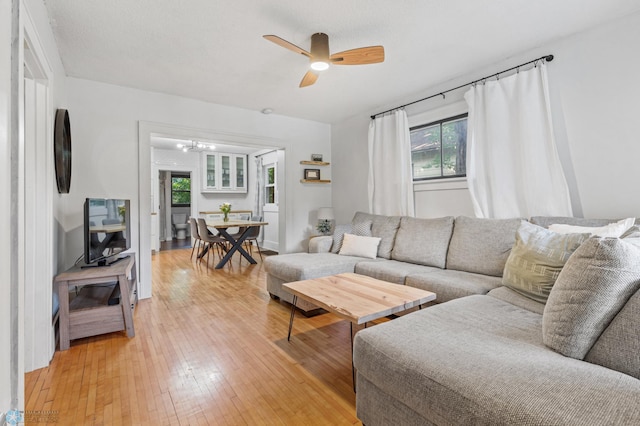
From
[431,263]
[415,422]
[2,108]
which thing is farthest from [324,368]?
[2,108]

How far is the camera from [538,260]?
183 cm

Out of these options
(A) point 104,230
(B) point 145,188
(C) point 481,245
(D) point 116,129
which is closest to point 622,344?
(C) point 481,245

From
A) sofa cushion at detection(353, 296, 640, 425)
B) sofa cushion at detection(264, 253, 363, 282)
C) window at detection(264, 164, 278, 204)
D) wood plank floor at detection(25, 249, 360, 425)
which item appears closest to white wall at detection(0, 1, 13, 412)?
wood plank floor at detection(25, 249, 360, 425)

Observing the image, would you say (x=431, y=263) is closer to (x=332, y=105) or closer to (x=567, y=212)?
(x=567, y=212)

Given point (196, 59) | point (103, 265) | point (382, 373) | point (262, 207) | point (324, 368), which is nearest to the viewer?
point (382, 373)

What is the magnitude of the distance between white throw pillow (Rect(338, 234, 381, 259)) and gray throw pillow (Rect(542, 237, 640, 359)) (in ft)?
7.53

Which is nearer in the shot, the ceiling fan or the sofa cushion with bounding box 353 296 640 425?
the sofa cushion with bounding box 353 296 640 425

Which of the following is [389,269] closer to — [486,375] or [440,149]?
[440,149]

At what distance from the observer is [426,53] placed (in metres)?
2.77

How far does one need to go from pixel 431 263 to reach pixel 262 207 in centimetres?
498

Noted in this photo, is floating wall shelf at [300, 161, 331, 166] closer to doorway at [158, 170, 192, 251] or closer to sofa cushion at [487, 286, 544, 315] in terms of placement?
sofa cushion at [487, 286, 544, 315]

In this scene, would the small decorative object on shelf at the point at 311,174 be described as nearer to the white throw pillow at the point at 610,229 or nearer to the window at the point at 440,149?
the window at the point at 440,149

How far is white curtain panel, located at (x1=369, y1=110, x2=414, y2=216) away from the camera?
151 inches

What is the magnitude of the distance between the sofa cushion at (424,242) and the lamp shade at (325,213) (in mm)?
1494
